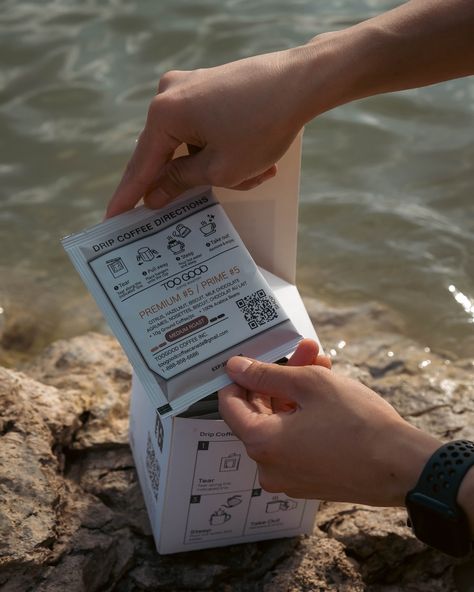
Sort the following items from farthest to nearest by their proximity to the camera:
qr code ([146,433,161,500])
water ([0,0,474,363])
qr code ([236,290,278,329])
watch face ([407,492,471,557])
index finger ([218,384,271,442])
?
water ([0,0,474,363])
qr code ([146,433,161,500])
qr code ([236,290,278,329])
index finger ([218,384,271,442])
watch face ([407,492,471,557])

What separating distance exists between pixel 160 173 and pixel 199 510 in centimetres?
67

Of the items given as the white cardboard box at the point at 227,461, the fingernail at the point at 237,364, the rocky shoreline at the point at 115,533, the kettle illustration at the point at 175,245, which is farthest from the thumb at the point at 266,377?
the rocky shoreline at the point at 115,533

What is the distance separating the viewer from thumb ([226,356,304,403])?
1350 mm

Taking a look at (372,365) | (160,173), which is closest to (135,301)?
(160,173)

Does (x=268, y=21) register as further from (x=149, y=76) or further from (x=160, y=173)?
(x=160, y=173)

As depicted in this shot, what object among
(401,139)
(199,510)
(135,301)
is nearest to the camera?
(135,301)

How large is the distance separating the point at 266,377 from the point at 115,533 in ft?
1.85

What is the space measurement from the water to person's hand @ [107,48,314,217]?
134cm

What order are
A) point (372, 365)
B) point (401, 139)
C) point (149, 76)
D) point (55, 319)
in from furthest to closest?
1. point (149, 76)
2. point (401, 139)
3. point (55, 319)
4. point (372, 365)

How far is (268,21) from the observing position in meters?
4.42

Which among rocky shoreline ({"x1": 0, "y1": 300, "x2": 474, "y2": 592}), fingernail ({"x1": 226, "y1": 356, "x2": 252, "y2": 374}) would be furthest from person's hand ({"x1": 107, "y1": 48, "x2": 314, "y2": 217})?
rocky shoreline ({"x1": 0, "y1": 300, "x2": 474, "y2": 592})

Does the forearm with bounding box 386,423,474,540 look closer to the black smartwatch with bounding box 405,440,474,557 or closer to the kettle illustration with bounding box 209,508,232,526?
the black smartwatch with bounding box 405,440,474,557

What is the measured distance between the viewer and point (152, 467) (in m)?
1.62

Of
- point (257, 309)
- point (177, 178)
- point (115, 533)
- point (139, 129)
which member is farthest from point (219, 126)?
point (139, 129)
